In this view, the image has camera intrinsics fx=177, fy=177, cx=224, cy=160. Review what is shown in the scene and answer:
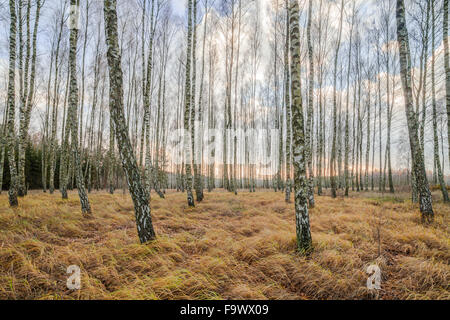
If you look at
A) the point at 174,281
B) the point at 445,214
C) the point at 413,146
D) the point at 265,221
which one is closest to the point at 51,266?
the point at 174,281

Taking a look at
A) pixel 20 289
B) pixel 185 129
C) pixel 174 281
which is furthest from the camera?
pixel 185 129

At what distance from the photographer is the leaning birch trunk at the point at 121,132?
12.2 ft

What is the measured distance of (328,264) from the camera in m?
3.04

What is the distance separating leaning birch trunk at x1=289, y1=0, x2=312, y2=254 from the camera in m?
3.59

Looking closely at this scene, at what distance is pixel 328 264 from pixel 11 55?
12.1 metres

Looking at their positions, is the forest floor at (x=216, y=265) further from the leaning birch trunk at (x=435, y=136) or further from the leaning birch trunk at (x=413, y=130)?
the leaning birch trunk at (x=435, y=136)

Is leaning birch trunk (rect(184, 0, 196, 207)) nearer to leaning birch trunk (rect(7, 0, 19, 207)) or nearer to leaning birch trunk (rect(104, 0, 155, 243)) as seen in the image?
leaning birch trunk (rect(104, 0, 155, 243))

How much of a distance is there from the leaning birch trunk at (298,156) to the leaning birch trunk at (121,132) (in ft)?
10.3

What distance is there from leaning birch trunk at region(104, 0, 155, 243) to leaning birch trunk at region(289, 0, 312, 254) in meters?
3.15

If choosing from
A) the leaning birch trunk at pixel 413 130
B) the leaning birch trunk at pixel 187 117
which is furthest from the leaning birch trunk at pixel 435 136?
the leaning birch trunk at pixel 187 117

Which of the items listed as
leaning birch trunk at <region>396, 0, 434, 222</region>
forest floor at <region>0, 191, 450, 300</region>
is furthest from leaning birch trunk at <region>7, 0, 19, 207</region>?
leaning birch trunk at <region>396, 0, 434, 222</region>
